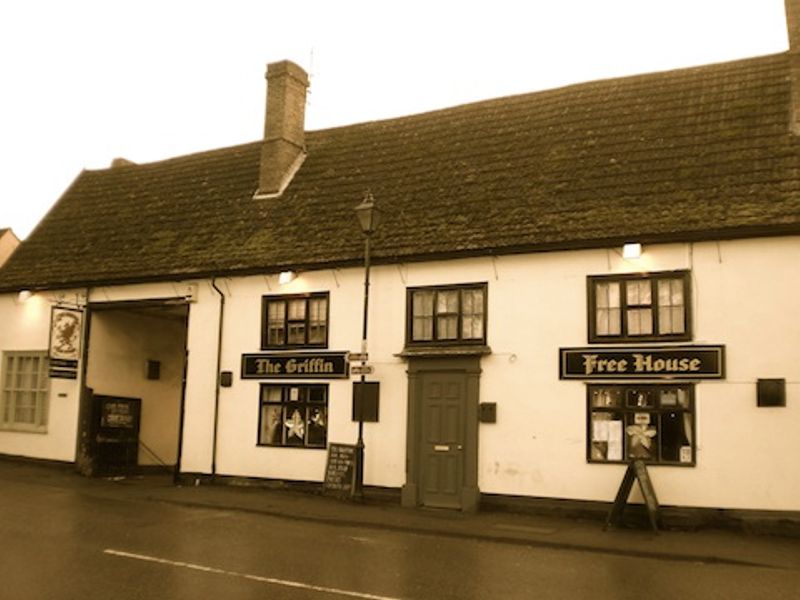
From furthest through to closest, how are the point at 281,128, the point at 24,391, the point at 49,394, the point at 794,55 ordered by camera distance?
the point at 24,391 → the point at 281,128 → the point at 49,394 → the point at 794,55

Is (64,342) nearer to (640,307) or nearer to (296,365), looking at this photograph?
(296,365)

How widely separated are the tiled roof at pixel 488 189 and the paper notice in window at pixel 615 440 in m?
3.33

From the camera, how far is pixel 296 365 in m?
18.2

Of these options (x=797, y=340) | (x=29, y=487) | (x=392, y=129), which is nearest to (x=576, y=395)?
(x=797, y=340)

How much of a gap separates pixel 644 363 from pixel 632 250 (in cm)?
203

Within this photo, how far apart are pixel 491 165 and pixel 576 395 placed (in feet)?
20.0

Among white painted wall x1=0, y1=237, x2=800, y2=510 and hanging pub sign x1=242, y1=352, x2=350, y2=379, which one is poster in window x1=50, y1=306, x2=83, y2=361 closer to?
white painted wall x1=0, y1=237, x2=800, y2=510

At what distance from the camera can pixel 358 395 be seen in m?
17.3

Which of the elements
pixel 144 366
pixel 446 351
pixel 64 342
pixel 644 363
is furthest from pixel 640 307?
pixel 144 366

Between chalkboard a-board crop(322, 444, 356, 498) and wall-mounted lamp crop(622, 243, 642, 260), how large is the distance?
654 centimetres

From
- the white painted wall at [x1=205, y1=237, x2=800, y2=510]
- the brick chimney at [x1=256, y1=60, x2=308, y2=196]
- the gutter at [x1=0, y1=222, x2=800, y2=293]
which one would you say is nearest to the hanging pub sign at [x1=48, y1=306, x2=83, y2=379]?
the gutter at [x1=0, y1=222, x2=800, y2=293]

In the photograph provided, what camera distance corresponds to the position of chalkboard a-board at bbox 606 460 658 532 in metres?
13.5

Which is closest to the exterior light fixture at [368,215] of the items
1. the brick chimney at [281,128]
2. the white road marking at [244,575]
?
the brick chimney at [281,128]

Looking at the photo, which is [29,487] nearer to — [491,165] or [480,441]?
[480,441]
